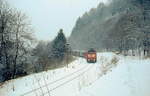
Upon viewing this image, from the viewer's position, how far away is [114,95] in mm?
8422

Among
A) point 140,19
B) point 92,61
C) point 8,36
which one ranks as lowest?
point 92,61

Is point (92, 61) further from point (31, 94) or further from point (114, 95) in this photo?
point (114, 95)

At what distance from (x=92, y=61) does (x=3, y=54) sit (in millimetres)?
24336

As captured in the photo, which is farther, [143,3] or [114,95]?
[143,3]

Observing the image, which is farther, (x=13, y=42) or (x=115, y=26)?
(x=115, y=26)

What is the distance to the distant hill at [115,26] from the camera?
34344 millimetres

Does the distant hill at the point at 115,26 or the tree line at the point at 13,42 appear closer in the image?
the tree line at the point at 13,42

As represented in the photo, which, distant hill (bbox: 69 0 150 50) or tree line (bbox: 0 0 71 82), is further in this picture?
distant hill (bbox: 69 0 150 50)

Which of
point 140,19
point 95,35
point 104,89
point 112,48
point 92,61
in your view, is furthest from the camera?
point 95,35

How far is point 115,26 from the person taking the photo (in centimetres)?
6544

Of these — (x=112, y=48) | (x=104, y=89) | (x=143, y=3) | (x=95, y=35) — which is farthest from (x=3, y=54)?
(x=95, y=35)

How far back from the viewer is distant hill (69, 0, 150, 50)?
34.3 m

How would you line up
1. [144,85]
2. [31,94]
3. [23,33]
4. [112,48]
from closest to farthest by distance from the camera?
[144,85], [31,94], [23,33], [112,48]

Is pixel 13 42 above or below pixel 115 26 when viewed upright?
below
